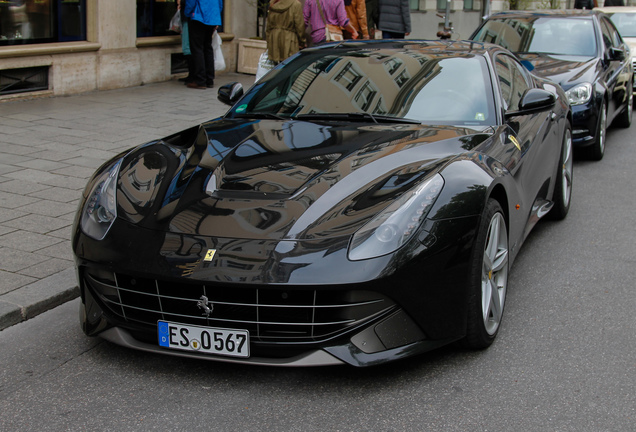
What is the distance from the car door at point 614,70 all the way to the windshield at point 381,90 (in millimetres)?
4797

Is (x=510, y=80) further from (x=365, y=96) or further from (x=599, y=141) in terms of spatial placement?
(x=599, y=141)

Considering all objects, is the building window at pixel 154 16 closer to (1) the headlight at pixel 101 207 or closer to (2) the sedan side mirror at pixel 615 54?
(2) the sedan side mirror at pixel 615 54

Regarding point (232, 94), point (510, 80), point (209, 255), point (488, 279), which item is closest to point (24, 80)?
point (232, 94)

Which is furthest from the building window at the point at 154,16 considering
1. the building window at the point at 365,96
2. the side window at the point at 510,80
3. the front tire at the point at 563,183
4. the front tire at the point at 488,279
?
the front tire at the point at 488,279

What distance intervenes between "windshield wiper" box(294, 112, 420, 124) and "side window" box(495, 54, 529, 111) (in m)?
0.74

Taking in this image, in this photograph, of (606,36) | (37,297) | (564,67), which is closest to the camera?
(37,297)

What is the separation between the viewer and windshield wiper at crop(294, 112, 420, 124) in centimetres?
462

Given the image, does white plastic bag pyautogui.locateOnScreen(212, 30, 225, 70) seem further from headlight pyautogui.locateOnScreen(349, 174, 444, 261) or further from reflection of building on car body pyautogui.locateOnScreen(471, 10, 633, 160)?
headlight pyautogui.locateOnScreen(349, 174, 444, 261)

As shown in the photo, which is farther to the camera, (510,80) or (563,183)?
(563,183)

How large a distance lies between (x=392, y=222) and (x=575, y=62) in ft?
21.5

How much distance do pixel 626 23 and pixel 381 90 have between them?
37.2ft

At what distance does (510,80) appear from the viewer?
216 inches

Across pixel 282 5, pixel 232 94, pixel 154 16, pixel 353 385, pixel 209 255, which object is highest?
pixel 282 5

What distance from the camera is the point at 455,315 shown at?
360cm
